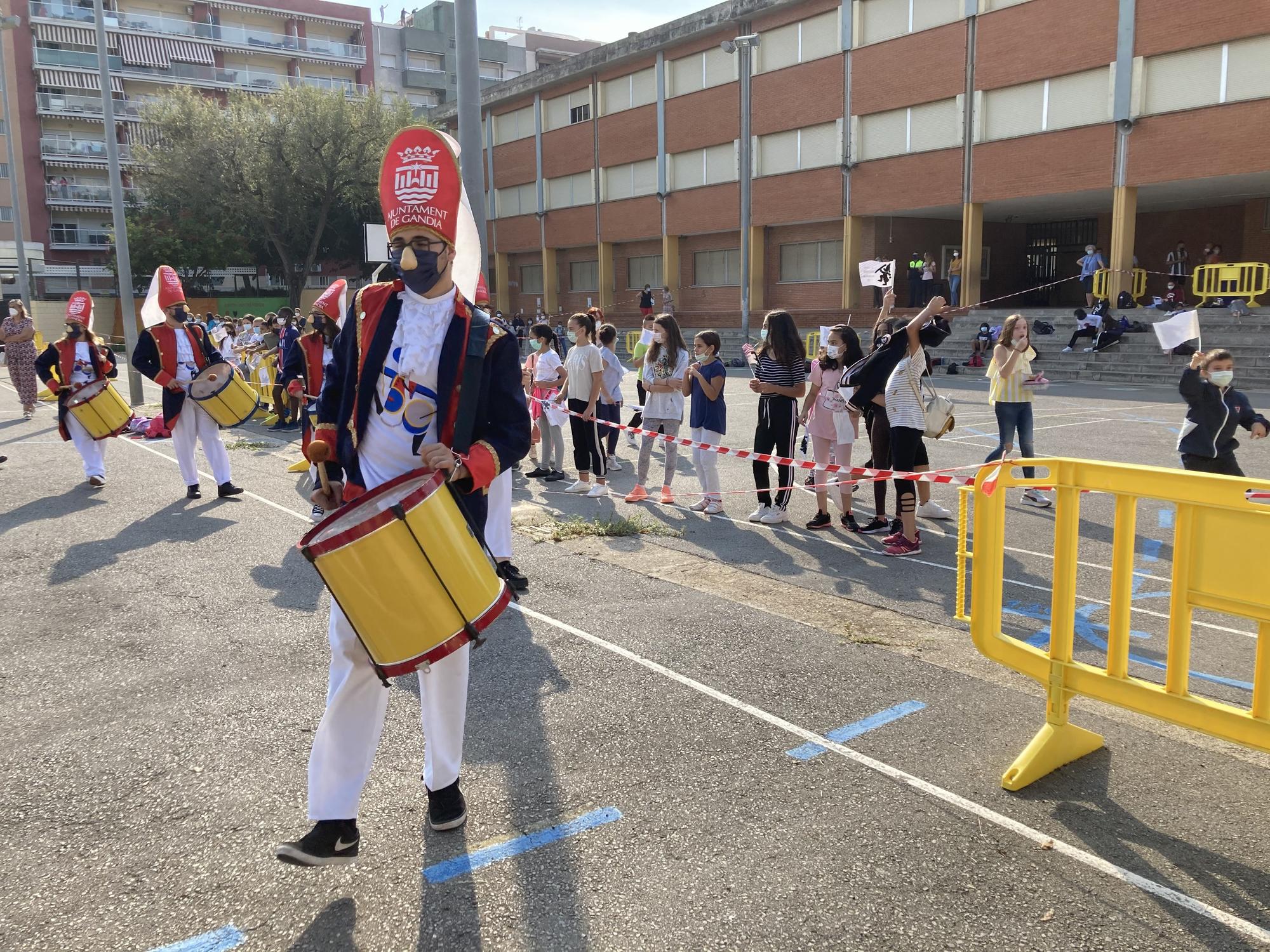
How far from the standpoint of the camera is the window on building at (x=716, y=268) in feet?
128

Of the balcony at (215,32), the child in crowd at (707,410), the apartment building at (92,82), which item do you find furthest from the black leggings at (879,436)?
the balcony at (215,32)

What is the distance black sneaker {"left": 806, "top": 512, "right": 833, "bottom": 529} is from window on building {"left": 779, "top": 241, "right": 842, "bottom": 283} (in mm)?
27992

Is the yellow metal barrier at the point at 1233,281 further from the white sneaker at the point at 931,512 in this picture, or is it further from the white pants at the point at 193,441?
the white pants at the point at 193,441

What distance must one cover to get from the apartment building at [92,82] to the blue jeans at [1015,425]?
52.1 metres

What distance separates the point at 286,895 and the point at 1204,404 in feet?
22.2

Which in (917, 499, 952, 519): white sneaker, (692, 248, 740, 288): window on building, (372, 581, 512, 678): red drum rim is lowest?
(917, 499, 952, 519): white sneaker

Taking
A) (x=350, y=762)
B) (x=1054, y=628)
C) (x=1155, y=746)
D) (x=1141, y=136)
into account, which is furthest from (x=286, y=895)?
(x=1141, y=136)

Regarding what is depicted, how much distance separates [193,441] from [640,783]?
783cm

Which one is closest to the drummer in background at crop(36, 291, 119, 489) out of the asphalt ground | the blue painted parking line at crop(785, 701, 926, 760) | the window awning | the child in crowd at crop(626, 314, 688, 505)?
the asphalt ground

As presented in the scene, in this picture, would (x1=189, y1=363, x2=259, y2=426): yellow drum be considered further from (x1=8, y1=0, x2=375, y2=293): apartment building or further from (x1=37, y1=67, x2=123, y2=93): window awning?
(x1=37, y1=67, x2=123, y2=93): window awning

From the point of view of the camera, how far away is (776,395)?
881cm

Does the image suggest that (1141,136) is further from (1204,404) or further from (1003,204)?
(1204,404)

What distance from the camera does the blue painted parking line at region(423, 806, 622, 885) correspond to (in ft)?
10.8

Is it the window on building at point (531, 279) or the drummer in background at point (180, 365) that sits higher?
the window on building at point (531, 279)
